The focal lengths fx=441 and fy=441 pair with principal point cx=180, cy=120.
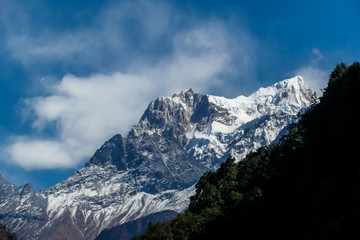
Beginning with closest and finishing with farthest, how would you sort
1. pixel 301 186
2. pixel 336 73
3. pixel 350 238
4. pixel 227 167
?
pixel 350 238
pixel 301 186
pixel 336 73
pixel 227 167

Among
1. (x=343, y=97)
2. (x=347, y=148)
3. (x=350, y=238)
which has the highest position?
(x=343, y=97)

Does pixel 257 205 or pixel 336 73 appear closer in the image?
pixel 257 205

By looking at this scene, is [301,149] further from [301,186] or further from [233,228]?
[233,228]

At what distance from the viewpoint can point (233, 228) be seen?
82.9 metres

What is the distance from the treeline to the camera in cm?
5466

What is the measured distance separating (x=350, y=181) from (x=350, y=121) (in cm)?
1181

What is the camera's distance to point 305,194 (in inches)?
2613

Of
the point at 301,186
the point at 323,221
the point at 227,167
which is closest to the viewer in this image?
the point at 323,221

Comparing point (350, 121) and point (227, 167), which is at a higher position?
point (227, 167)

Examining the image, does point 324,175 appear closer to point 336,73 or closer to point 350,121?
point 350,121

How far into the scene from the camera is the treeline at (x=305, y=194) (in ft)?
179

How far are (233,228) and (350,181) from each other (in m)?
31.9

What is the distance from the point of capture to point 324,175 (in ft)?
211

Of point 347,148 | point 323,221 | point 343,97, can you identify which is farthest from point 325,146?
point 323,221
